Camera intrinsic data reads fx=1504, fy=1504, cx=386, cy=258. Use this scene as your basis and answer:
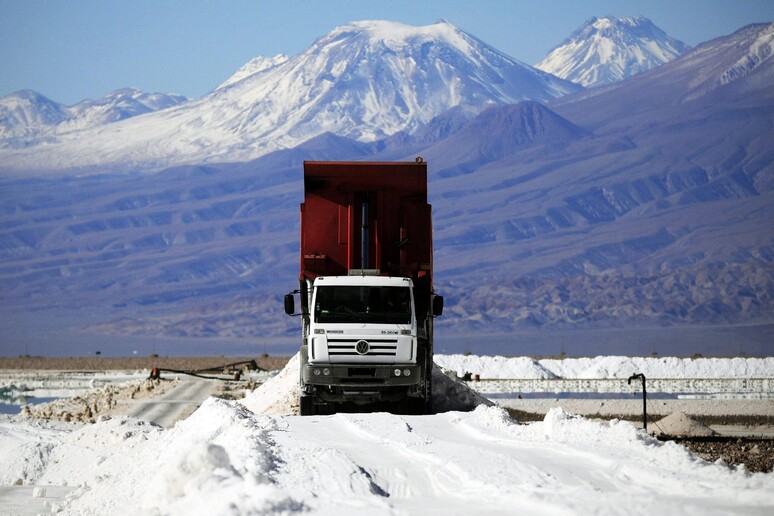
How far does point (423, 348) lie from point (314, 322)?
83.3 inches

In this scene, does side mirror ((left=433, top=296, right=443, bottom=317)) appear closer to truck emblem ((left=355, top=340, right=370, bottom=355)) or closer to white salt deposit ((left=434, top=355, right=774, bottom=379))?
truck emblem ((left=355, top=340, right=370, bottom=355))

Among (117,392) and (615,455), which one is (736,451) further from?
(117,392)

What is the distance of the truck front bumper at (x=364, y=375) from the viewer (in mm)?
26516

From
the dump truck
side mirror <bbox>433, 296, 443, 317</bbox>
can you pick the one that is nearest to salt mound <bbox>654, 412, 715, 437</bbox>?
the dump truck

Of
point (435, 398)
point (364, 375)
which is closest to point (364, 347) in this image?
point (364, 375)

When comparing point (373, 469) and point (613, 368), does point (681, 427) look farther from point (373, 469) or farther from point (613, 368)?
point (613, 368)

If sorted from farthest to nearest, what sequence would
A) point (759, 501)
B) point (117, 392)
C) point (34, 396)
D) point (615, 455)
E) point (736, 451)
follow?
1. point (34, 396)
2. point (117, 392)
3. point (736, 451)
4. point (615, 455)
5. point (759, 501)

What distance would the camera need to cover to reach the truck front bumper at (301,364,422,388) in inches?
1044

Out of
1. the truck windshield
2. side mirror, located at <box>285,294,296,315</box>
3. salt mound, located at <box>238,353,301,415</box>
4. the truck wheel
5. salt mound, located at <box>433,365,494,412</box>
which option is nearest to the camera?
the truck windshield

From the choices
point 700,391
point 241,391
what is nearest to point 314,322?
point 241,391

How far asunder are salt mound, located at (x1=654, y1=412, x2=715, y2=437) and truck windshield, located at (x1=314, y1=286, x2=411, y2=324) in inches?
321

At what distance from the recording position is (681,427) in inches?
1284

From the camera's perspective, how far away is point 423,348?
27.2 m

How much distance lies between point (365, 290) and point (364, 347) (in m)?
1.03
